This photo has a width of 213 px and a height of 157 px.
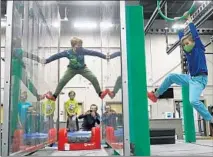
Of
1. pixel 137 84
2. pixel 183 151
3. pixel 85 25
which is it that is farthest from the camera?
pixel 85 25

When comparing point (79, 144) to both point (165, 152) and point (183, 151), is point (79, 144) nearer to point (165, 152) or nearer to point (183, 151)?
point (165, 152)

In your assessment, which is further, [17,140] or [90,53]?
[90,53]

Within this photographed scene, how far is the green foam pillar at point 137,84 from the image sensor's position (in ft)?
8.99

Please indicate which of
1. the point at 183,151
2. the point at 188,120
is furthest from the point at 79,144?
the point at 188,120

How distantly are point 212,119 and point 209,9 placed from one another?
3144 millimetres

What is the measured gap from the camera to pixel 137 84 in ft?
9.20

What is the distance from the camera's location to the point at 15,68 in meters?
2.37

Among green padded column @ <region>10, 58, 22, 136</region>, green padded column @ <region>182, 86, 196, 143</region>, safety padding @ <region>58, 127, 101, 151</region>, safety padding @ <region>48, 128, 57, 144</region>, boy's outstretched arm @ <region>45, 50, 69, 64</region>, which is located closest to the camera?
green padded column @ <region>10, 58, 22, 136</region>

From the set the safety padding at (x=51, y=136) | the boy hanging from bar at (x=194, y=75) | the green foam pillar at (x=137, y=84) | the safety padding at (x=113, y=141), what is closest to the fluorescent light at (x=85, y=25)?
the safety padding at (x=51, y=136)

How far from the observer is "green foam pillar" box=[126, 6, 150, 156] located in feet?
8.99

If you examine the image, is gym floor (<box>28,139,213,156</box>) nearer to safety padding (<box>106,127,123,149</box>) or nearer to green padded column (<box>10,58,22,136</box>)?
safety padding (<box>106,127,123,149</box>)

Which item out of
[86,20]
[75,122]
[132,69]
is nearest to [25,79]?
[132,69]

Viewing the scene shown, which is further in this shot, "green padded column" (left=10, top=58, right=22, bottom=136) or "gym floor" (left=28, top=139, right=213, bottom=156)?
"gym floor" (left=28, top=139, right=213, bottom=156)

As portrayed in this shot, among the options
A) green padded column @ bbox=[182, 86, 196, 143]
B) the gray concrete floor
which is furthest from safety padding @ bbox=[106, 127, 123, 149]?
green padded column @ bbox=[182, 86, 196, 143]
